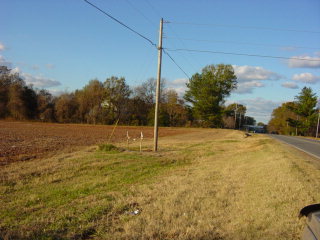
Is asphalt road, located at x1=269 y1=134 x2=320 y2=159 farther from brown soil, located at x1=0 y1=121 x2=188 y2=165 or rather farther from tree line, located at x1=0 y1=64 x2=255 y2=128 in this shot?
tree line, located at x1=0 y1=64 x2=255 y2=128

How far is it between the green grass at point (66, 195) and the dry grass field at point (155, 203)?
2 centimetres

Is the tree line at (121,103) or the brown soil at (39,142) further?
the tree line at (121,103)

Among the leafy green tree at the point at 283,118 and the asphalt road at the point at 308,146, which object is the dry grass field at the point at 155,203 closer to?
the asphalt road at the point at 308,146

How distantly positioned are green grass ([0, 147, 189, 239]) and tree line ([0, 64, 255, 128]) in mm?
71719

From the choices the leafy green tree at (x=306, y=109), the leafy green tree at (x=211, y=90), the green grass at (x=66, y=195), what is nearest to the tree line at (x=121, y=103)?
the leafy green tree at (x=211, y=90)

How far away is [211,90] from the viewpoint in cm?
8319

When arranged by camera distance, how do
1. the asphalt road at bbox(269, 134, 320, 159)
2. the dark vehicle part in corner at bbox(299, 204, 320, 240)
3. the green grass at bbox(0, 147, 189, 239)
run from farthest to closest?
the asphalt road at bbox(269, 134, 320, 159)
the green grass at bbox(0, 147, 189, 239)
the dark vehicle part in corner at bbox(299, 204, 320, 240)

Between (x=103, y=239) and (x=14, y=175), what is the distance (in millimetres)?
7378

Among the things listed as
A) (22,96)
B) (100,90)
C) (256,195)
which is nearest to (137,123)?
(100,90)

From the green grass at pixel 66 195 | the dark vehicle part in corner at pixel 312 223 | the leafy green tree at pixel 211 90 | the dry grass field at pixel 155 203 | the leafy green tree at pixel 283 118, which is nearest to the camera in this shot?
the dark vehicle part in corner at pixel 312 223

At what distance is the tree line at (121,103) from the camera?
85.0 m

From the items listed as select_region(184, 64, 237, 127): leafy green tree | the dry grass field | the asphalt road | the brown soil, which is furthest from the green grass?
select_region(184, 64, 237, 127): leafy green tree

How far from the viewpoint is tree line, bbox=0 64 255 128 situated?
85.0 m

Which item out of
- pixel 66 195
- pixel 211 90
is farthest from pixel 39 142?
pixel 211 90
